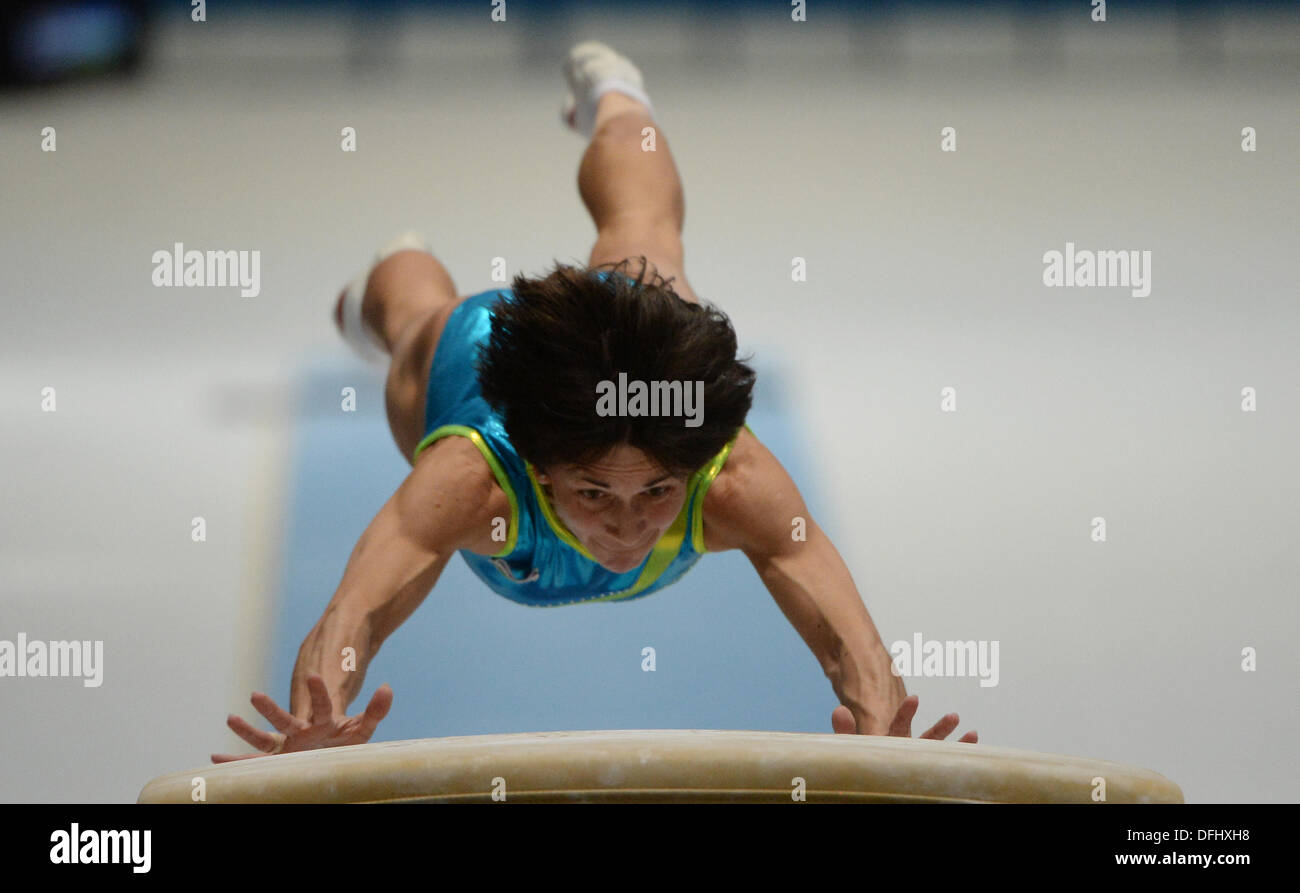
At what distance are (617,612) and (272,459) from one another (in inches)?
28.3

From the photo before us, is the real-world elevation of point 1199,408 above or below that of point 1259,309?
below

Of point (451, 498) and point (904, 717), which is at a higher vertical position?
point (451, 498)

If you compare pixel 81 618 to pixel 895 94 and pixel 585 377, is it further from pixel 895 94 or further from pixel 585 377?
pixel 895 94

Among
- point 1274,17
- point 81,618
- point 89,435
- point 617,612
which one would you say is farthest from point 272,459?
point 1274,17

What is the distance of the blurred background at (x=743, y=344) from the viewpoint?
1882 mm

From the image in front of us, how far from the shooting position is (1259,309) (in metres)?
2.66

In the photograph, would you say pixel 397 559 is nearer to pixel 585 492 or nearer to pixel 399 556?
pixel 399 556

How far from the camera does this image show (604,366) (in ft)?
4.05

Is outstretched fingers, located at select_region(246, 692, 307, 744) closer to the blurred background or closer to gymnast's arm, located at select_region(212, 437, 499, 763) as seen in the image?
gymnast's arm, located at select_region(212, 437, 499, 763)

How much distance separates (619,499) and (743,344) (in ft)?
4.73

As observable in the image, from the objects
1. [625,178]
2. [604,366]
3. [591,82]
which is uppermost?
[591,82]

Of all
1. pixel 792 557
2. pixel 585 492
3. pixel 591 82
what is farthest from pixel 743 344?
pixel 585 492

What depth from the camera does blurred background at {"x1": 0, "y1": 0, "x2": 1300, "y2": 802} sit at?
188cm
